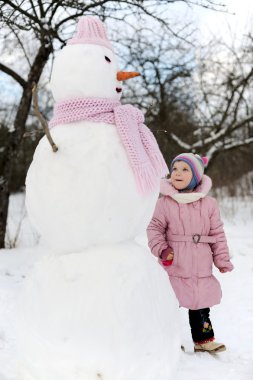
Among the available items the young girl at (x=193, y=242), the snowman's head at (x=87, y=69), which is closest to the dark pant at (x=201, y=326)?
the young girl at (x=193, y=242)

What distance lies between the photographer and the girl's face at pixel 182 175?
9.51 ft

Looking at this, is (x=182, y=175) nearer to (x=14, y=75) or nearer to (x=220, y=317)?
(x=220, y=317)

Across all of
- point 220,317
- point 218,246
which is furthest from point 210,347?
point 220,317

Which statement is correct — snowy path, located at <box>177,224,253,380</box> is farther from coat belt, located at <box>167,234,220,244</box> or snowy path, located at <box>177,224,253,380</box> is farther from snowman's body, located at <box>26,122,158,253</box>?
snowman's body, located at <box>26,122,158,253</box>

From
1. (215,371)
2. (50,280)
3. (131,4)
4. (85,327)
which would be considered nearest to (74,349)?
(85,327)

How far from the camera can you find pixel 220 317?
149 inches

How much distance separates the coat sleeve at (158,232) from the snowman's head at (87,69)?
3.46 ft

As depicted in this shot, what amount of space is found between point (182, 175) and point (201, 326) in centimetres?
101

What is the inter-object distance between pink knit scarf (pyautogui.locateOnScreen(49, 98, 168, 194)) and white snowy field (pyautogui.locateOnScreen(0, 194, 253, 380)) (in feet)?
2.67

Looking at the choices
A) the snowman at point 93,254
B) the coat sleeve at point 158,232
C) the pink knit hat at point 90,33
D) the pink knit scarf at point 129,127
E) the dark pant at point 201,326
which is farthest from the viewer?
the dark pant at point 201,326

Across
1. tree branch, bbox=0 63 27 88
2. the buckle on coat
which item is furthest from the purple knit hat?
tree branch, bbox=0 63 27 88

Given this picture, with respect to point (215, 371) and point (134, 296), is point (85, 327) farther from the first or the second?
point (215, 371)

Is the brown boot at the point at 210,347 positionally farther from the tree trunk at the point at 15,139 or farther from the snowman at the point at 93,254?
the tree trunk at the point at 15,139

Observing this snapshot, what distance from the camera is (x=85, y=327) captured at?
179 cm
